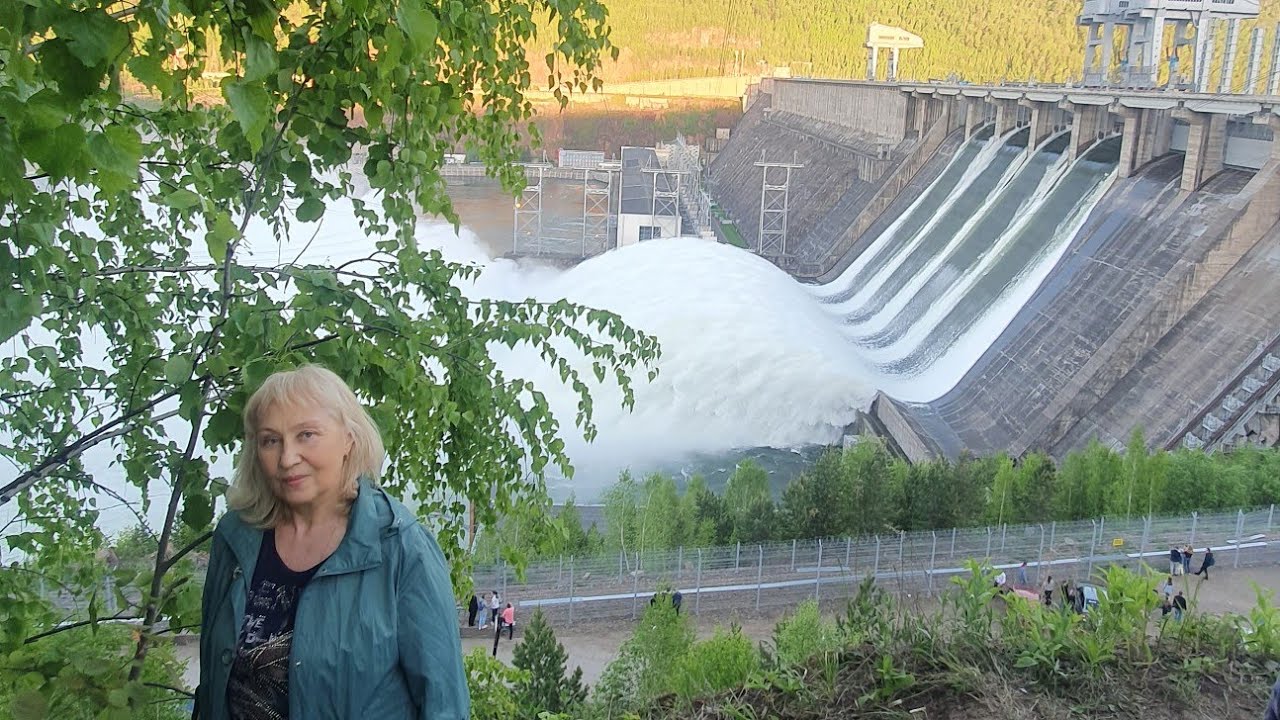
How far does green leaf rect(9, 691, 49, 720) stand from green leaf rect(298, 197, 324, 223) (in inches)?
20.3

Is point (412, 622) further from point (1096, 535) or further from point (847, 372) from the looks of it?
point (847, 372)

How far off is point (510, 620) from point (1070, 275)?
263 inches

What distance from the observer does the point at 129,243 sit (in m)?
1.58

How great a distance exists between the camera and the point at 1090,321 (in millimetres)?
10141

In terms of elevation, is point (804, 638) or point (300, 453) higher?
point (300, 453)

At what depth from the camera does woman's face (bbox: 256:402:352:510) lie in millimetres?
1035

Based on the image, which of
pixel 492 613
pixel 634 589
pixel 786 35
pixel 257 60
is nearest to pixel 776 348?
pixel 634 589

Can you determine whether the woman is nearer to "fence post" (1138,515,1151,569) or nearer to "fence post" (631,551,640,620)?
"fence post" (631,551,640,620)

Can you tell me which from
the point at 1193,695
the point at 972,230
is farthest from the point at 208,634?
the point at 972,230

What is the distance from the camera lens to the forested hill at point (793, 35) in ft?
102

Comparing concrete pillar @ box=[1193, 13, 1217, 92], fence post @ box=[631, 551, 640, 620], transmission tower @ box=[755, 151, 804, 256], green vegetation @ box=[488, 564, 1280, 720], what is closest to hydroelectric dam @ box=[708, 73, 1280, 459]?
concrete pillar @ box=[1193, 13, 1217, 92]

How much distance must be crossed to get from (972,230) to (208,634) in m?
13.1

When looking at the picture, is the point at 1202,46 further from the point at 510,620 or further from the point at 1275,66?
the point at 510,620

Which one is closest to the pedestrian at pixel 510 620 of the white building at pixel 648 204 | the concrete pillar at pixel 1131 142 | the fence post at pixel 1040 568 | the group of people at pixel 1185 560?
the fence post at pixel 1040 568
